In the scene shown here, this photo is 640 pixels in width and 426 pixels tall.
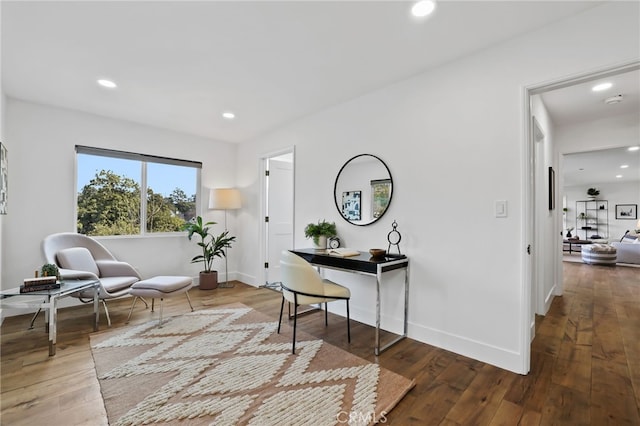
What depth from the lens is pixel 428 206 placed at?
2.62 meters

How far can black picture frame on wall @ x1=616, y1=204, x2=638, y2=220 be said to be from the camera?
9.46 m

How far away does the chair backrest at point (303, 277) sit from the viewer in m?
2.41

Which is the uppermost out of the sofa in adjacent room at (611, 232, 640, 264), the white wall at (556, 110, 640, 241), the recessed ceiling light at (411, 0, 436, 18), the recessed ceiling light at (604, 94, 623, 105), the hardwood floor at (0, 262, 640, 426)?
the recessed ceiling light at (411, 0, 436, 18)

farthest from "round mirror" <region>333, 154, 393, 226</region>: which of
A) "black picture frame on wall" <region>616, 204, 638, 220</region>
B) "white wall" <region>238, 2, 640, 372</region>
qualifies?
"black picture frame on wall" <region>616, 204, 638, 220</region>

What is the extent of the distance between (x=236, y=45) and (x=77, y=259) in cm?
285

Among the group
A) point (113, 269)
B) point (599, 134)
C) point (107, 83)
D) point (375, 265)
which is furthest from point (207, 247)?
point (599, 134)

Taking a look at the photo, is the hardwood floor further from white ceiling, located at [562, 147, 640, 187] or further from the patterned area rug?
white ceiling, located at [562, 147, 640, 187]

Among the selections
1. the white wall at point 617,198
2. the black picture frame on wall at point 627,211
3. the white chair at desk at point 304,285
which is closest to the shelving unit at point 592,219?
the white wall at point 617,198

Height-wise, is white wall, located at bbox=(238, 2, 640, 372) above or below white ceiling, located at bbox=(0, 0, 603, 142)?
below

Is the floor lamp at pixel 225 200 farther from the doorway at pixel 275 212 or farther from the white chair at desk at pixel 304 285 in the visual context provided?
the white chair at desk at pixel 304 285

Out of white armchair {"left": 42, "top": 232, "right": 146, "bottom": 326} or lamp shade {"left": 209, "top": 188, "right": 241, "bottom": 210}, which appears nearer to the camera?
white armchair {"left": 42, "top": 232, "right": 146, "bottom": 326}

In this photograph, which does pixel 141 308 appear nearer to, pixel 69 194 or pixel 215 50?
pixel 69 194

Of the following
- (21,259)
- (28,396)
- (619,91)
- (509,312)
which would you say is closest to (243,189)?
(21,259)

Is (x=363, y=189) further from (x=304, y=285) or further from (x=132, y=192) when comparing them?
(x=132, y=192)
